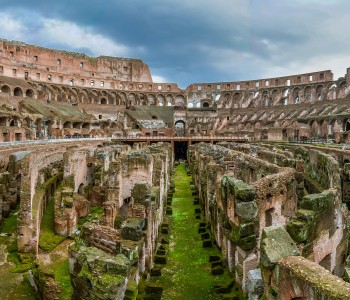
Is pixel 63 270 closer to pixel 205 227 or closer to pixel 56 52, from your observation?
pixel 205 227

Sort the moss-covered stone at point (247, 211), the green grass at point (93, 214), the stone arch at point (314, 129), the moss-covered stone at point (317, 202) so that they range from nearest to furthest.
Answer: the moss-covered stone at point (317, 202), the moss-covered stone at point (247, 211), the green grass at point (93, 214), the stone arch at point (314, 129)

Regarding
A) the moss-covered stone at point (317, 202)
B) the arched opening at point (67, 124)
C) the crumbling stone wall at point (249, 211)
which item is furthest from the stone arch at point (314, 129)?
the moss-covered stone at point (317, 202)

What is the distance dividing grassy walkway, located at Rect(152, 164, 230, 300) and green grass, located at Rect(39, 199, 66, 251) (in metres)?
4.32

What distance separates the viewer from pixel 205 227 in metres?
16.2

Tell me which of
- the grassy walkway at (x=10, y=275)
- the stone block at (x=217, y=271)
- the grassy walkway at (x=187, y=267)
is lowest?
the grassy walkway at (x=187, y=267)

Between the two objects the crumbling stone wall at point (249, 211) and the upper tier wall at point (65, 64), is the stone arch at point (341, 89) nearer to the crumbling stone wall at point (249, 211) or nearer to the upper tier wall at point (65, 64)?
the upper tier wall at point (65, 64)

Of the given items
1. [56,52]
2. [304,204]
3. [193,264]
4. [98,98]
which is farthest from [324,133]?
[56,52]

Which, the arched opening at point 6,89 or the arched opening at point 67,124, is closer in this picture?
the arched opening at point 67,124

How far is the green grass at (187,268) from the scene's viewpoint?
10234mm

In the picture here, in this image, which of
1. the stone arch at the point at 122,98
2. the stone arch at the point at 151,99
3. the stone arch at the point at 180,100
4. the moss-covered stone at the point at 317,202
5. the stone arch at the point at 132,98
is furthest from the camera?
the stone arch at the point at 180,100

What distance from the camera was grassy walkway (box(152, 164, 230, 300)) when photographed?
10.2 m

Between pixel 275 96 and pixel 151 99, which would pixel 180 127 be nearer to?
pixel 151 99

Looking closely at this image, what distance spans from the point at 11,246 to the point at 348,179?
16288 millimetres

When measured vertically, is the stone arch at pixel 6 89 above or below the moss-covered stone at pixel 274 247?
above
